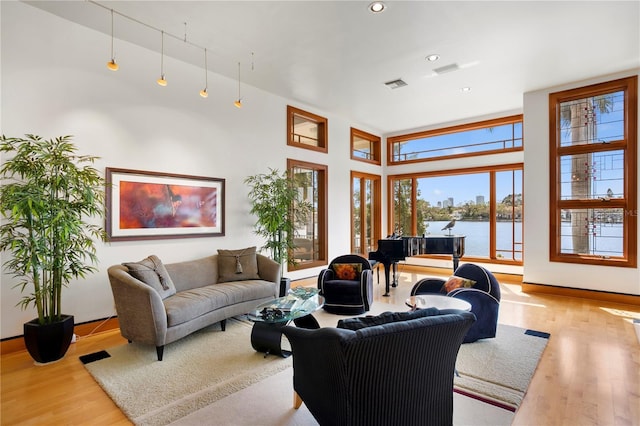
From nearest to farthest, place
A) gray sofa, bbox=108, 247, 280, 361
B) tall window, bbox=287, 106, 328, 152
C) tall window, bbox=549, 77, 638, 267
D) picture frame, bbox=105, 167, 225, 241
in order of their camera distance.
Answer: gray sofa, bbox=108, 247, 280, 361, picture frame, bbox=105, 167, 225, 241, tall window, bbox=549, 77, 638, 267, tall window, bbox=287, 106, 328, 152

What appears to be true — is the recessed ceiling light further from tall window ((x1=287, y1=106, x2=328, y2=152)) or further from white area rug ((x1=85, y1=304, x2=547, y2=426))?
white area rug ((x1=85, y1=304, x2=547, y2=426))

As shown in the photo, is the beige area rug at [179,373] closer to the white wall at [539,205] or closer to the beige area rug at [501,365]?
the beige area rug at [501,365]

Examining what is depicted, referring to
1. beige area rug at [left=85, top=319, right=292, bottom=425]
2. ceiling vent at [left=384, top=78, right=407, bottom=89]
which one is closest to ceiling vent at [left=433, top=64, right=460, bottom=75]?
ceiling vent at [left=384, top=78, right=407, bottom=89]

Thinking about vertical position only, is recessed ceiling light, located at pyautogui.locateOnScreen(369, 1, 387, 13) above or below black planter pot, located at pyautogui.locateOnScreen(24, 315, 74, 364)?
above

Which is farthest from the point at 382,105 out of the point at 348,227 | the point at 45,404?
the point at 45,404

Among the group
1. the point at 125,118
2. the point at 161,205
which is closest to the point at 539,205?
the point at 161,205

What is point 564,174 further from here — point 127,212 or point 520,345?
point 127,212

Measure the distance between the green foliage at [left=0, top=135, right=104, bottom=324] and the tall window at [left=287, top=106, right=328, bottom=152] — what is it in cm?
377

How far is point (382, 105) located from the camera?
672cm

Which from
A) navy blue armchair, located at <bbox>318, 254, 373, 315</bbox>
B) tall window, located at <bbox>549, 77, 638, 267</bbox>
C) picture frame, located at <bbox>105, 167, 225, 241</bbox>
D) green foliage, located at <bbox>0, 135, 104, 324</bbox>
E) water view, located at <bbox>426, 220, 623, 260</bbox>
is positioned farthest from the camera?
water view, located at <bbox>426, 220, 623, 260</bbox>

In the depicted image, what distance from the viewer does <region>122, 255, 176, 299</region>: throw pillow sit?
358 cm

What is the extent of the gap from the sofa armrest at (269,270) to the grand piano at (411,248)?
221 cm

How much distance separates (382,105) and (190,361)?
5756 mm

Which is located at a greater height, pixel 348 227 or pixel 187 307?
pixel 348 227
